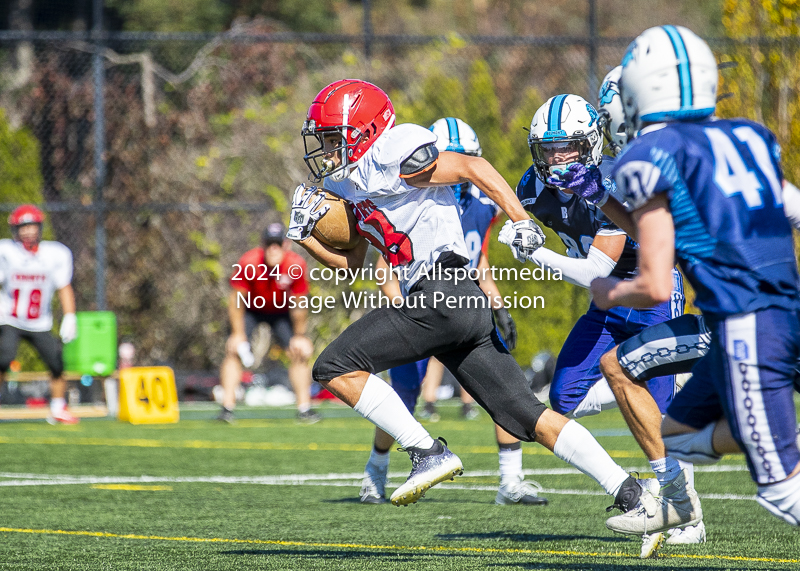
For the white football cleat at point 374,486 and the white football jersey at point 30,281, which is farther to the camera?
the white football jersey at point 30,281

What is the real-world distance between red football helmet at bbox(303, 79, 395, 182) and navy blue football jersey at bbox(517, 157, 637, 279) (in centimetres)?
85

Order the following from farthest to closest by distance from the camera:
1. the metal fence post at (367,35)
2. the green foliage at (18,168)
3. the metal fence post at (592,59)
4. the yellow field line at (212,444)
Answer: the green foliage at (18,168), the metal fence post at (367,35), the metal fence post at (592,59), the yellow field line at (212,444)


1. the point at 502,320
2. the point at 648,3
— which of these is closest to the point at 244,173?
the point at 502,320

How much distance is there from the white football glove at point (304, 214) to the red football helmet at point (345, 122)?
7 centimetres

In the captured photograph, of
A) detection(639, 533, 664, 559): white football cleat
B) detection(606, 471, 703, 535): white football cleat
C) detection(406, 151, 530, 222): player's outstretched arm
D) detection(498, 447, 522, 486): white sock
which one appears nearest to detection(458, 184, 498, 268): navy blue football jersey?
detection(498, 447, 522, 486): white sock

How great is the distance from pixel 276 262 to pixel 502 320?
5.50 metres

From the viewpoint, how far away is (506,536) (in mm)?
4379

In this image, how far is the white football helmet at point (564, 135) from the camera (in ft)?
13.9

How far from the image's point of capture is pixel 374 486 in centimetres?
533

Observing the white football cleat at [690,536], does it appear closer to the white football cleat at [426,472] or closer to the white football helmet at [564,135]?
the white football cleat at [426,472]

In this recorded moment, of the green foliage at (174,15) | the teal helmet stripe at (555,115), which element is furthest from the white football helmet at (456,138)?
the green foliage at (174,15)

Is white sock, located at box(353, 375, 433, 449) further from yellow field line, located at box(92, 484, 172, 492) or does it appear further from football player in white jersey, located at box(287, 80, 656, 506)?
yellow field line, located at box(92, 484, 172, 492)

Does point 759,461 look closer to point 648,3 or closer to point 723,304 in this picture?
point 723,304

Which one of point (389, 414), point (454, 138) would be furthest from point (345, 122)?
point (454, 138)
